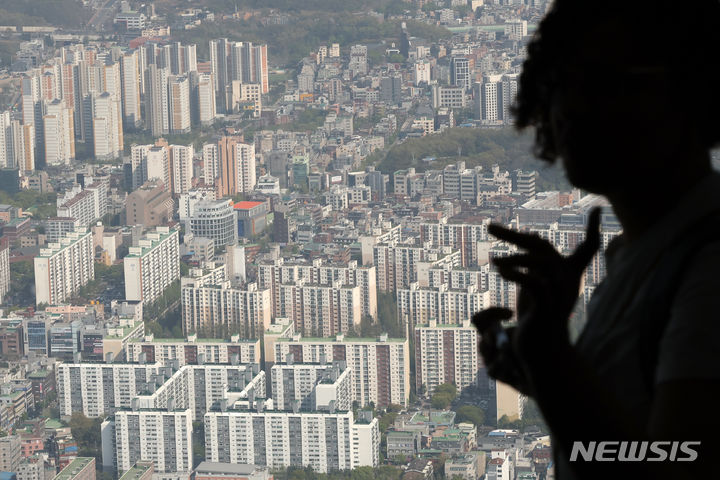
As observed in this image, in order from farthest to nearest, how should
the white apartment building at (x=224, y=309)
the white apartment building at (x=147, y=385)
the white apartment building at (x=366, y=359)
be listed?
1. the white apartment building at (x=224, y=309)
2. the white apartment building at (x=366, y=359)
3. the white apartment building at (x=147, y=385)

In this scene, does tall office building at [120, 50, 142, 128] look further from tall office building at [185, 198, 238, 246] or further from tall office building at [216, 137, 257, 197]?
tall office building at [185, 198, 238, 246]

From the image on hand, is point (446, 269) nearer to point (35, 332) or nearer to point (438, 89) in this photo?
point (35, 332)

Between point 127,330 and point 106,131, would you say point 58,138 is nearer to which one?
point 106,131

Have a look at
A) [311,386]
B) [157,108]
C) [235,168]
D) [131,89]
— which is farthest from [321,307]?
[131,89]

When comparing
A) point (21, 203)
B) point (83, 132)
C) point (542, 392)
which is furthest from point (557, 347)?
point (83, 132)

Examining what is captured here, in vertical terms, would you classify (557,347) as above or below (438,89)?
above

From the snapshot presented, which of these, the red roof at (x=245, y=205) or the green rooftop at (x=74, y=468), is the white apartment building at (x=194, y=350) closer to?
the green rooftop at (x=74, y=468)

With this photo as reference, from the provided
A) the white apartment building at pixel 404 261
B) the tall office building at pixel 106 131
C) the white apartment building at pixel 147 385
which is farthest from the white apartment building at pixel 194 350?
the tall office building at pixel 106 131
